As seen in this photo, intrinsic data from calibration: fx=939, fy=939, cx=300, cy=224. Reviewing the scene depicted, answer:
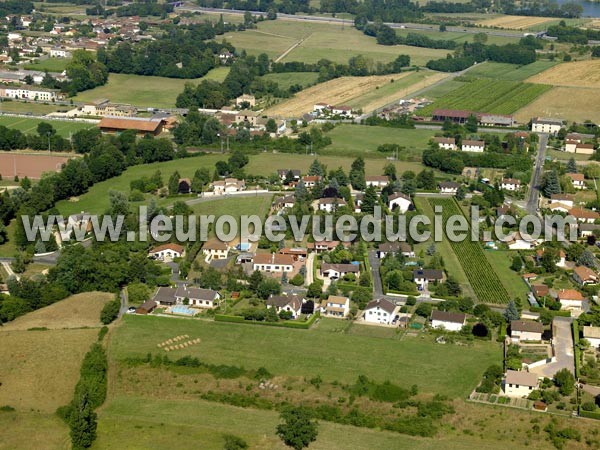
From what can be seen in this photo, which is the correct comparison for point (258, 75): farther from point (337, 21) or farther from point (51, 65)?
point (337, 21)

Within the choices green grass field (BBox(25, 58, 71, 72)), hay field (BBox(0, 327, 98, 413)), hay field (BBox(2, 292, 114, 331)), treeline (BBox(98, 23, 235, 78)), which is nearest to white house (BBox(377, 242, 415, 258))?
hay field (BBox(2, 292, 114, 331))

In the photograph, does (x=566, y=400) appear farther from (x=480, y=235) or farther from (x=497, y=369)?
(x=480, y=235)

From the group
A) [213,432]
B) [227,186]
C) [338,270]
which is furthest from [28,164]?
[213,432]

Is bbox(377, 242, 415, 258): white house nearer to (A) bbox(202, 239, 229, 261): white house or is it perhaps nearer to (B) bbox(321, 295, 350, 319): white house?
(B) bbox(321, 295, 350, 319): white house

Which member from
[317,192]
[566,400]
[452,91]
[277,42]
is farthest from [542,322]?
[277,42]

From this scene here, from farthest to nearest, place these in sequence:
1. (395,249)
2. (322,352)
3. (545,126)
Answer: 1. (545,126)
2. (395,249)
3. (322,352)
